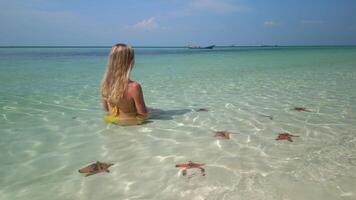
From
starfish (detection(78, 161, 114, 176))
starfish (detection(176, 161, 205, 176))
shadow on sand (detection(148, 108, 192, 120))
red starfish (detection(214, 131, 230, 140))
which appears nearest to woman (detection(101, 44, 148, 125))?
shadow on sand (detection(148, 108, 192, 120))

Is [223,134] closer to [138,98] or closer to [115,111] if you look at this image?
[138,98]

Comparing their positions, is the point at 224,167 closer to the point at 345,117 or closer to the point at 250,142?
the point at 250,142

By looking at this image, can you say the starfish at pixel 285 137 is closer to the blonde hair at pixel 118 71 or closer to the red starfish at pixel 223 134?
the red starfish at pixel 223 134

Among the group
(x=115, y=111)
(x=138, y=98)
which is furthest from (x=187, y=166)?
(x=115, y=111)

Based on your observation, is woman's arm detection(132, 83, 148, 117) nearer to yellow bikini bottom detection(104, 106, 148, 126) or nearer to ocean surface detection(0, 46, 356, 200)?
yellow bikini bottom detection(104, 106, 148, 126)

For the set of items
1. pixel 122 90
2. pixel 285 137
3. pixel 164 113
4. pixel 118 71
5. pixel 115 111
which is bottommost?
pixel 164 113

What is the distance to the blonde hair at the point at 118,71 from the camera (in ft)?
17.6

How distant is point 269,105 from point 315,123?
1874 mm

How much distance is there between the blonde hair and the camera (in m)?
5.36

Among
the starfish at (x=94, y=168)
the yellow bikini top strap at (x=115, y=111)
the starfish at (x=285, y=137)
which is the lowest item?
the starfish at (x=94, y=168)

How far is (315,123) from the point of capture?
6000 mm

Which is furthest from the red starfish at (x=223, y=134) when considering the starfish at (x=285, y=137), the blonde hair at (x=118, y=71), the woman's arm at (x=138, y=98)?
the blonde hair at (x=118, y=71)

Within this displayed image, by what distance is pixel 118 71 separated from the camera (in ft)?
17.9

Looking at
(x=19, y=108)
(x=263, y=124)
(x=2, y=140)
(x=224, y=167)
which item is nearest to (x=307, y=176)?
(x=224, y=167)
